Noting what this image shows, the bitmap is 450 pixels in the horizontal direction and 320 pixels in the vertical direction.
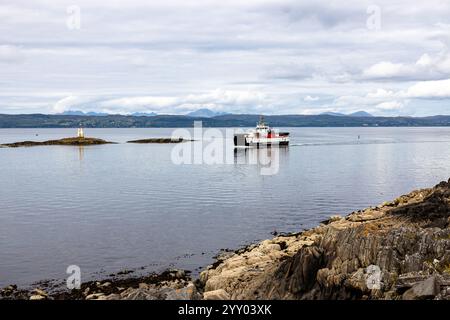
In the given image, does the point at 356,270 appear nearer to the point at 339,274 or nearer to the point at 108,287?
the point at 339,274

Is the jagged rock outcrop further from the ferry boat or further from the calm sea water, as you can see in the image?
the ferry boat

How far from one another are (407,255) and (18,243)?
33432mm

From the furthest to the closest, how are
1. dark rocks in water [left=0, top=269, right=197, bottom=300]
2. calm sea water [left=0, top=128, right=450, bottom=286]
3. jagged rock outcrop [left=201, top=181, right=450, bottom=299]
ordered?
calm sea water [left=0, top=128, right=450, bottom=286] → dark rocks in water [left=0, top=269, right=197, bottom=300] → jagged rock outcrop [left=201, top=181, right=450, bottom=299]

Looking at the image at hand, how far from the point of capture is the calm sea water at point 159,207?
132ft

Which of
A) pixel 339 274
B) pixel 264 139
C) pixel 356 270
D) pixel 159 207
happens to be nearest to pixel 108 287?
pixel 339 274

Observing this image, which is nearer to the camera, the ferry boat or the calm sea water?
the calm sea water

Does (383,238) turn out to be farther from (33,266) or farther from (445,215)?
(33,266)

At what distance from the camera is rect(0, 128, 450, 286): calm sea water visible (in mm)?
40312

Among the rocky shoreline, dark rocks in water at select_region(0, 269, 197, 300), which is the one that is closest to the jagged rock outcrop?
the rocky shoreline

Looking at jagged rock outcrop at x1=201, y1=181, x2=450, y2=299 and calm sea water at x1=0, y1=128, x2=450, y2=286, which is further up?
jagged rock outcrop at x1=201, y1=181, x2=450, y2=299

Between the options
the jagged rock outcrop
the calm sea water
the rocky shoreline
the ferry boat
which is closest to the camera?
the jagged rock outcrop

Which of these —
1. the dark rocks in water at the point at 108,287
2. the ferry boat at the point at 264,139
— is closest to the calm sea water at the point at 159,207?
the dark rocks in water at the point at 108,287

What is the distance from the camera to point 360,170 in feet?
345

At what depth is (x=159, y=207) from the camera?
61469mm
